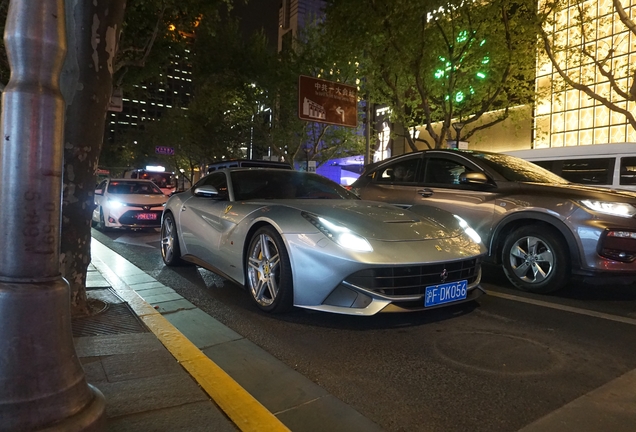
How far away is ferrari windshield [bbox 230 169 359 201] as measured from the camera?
5113 millimetres

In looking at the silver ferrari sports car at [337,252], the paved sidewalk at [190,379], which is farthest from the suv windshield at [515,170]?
the paved sidewalk at [190,379]

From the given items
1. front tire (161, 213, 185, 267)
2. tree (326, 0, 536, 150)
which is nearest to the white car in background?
front tire (161, 213, 185, 267)

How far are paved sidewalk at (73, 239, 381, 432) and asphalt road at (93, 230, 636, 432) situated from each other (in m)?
0.17

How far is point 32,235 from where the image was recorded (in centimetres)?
181

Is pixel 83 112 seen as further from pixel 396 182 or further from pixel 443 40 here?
pixel 443 40

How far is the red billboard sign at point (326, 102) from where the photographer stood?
13289mm

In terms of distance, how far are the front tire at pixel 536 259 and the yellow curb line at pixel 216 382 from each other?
11.5 ft

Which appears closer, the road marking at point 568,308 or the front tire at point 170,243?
the road marking at point 568,308

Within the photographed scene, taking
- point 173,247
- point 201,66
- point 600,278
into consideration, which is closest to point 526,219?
point 600,278

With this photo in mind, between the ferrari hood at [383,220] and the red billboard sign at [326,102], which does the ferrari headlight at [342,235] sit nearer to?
the ferrari hood at [383,220]

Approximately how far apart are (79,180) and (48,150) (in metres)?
2.19

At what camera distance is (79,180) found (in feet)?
12.6

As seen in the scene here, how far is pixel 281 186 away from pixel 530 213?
8.91 feet

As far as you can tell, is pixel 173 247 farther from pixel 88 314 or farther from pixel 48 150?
pixel 48 150
